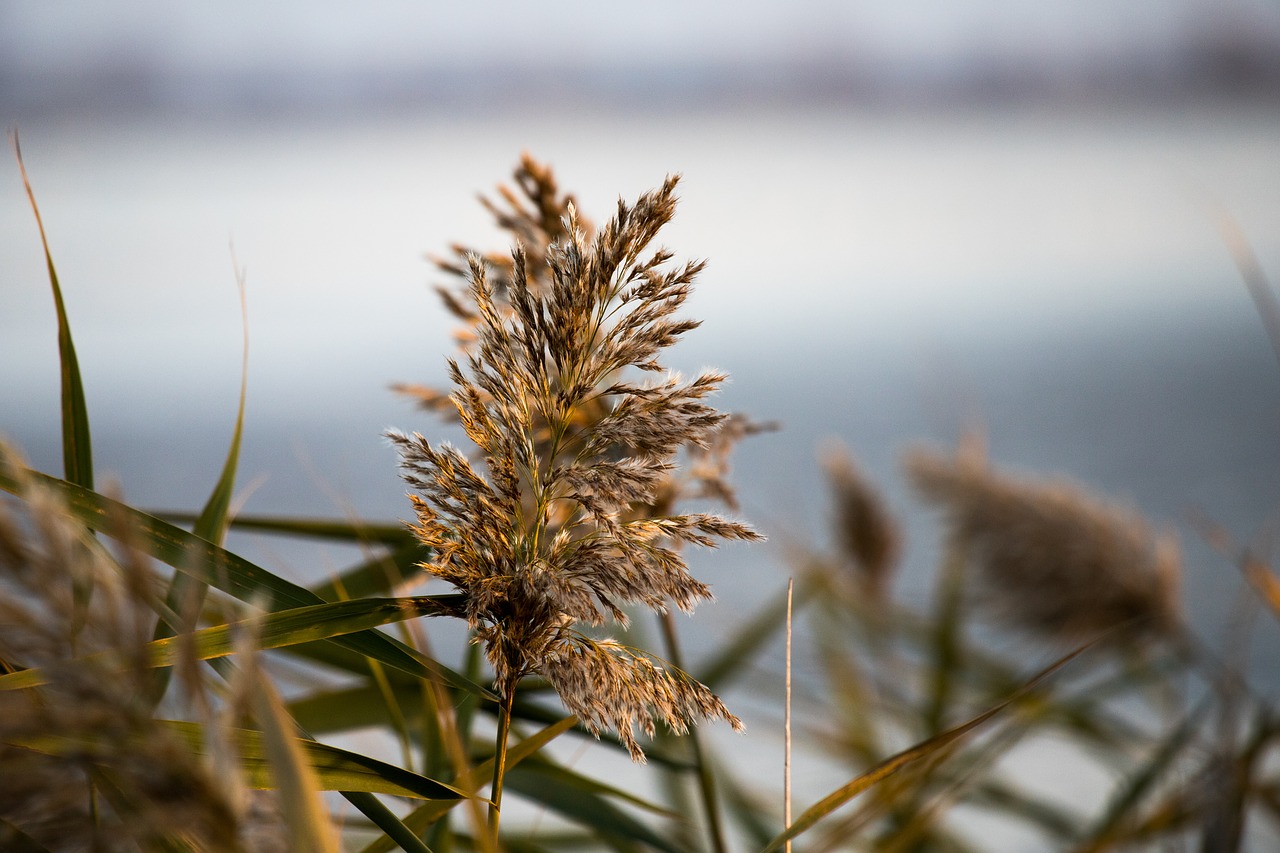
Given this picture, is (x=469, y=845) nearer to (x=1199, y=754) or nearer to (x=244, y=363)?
(x=244, y=363)

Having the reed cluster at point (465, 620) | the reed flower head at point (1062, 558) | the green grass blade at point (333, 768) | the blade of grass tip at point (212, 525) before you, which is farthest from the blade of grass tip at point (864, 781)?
the reed flower head at point (1062, 558)

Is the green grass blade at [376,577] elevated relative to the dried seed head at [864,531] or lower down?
lower down

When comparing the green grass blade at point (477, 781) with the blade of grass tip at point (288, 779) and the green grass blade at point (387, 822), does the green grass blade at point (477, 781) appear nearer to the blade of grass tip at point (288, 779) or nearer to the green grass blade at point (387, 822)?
the green grass blade at point (387, 822)

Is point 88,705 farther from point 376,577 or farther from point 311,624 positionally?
point 376,577

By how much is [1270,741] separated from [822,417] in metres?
3.56

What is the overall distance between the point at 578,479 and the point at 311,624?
97 mm

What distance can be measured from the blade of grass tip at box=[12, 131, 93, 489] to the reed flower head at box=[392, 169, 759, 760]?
17cm

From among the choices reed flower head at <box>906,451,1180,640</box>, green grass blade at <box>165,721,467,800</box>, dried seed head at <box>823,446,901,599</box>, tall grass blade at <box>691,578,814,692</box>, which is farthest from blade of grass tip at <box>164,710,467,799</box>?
dried seed head at <box>823,446,901,599</box>

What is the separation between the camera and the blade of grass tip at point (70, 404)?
14.8 inches

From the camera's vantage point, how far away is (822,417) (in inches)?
162

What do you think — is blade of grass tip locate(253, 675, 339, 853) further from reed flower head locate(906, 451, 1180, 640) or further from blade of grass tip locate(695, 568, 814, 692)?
reed flower head locate(906, 451, 1180, 640)

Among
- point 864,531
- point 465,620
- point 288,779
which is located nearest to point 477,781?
point 465,620

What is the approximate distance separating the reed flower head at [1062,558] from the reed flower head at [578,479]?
764 mm

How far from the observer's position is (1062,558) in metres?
0.94
